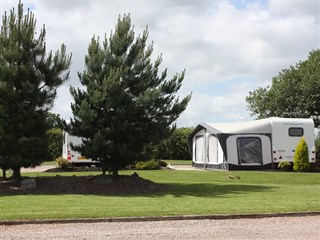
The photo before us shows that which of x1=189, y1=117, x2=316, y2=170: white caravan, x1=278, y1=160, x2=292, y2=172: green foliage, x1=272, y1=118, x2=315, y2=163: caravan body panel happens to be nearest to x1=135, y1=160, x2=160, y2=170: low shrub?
x1=189, y1=117, x2=316, y2=170: white caravan

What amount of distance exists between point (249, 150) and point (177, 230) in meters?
17.9

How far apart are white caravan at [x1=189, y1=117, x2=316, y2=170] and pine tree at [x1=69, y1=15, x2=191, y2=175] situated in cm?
913

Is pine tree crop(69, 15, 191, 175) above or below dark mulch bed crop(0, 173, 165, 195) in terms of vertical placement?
above

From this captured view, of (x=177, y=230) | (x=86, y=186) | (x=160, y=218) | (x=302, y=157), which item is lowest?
(x=177, y=230)

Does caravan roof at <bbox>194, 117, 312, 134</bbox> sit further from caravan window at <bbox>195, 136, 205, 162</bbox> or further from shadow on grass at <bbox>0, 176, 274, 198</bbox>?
shadow on grass at <bbox>0, 176, 274, 198</bbox>

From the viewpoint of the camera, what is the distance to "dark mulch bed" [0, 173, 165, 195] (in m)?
15.4

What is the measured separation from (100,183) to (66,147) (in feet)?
40.3

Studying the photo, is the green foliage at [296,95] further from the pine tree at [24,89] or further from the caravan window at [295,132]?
the pine tree at [24,89]

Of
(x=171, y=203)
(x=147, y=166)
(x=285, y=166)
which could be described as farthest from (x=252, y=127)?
(x=171, y=203)

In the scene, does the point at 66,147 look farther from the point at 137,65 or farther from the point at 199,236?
the point at 199,236

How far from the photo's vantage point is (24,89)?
16109 mm

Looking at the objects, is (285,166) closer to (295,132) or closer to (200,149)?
(295,132)

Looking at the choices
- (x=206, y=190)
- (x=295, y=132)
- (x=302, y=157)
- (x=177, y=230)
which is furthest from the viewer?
(x=295, y=132)

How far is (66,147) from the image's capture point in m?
28.4
